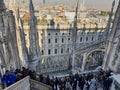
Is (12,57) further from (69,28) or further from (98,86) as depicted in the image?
(69,28)

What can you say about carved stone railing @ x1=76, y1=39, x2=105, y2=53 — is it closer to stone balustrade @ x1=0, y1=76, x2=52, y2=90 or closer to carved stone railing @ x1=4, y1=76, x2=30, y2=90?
stone balustrade @ x1=0, y1=76, x2=52, y2=90

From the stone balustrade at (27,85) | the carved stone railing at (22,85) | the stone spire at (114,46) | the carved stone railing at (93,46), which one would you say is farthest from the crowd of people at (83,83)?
the carved stone railing at (93,46)

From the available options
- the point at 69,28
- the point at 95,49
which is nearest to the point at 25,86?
the point at 95,49

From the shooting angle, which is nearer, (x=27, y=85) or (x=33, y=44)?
(x=27, y=85)

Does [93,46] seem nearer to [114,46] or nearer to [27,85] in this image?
[114,46]

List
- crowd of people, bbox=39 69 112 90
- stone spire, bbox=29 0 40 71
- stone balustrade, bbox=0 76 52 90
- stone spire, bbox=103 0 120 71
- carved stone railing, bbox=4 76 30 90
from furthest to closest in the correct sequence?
stone spire, bbox=29 0 40 71
stone spire, bbox=103 0 120 71
crowd of people, bbox=39 69 112 90
stone balustrade, bbox=0 76 52 90
carved stone railing, bbox=4 76 30 90

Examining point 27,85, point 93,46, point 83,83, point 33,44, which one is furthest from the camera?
point 93,46

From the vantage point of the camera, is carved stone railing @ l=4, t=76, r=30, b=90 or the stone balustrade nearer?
carved stone railing @ l=4, t=76, r=30, b=90

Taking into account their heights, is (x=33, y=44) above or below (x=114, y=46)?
below

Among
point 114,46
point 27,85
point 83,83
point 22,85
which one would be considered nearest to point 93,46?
point 114,46

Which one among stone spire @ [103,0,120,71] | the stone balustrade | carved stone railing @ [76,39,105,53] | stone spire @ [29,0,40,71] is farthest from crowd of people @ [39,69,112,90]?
carved stone railing @ [76,39,105,53]

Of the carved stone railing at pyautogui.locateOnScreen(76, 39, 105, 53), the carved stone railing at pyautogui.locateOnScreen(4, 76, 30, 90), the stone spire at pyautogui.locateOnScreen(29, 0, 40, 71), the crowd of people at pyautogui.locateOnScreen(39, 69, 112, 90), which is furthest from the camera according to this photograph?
the carved stone railing at pyautogui.locateOnScreen(76, 39, 105, 53)

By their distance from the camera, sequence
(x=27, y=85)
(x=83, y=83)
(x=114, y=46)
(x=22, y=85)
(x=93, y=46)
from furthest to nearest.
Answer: (x=93, y=46)
(x=114, y=46)
(x=83, y=83)
(x=27, y=85)
(x=22, y=85)

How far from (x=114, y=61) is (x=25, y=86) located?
5.88 m
